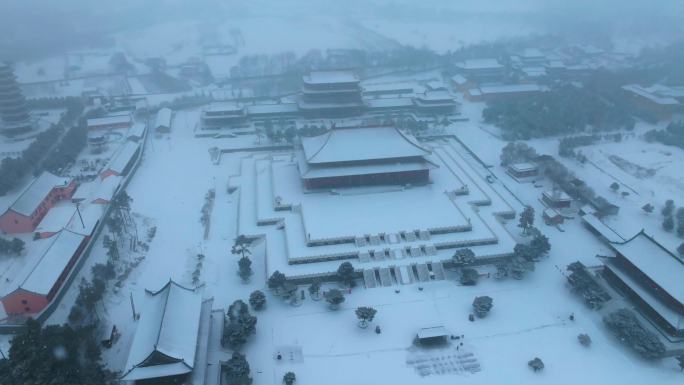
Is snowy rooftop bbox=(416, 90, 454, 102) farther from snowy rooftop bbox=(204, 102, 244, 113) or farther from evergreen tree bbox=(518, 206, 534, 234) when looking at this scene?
evergreen tree bbox=(518, 206, 534, 234)

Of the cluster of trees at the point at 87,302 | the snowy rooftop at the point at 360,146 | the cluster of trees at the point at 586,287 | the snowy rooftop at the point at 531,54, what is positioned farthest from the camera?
the snowy rooftop at the point at 531,54

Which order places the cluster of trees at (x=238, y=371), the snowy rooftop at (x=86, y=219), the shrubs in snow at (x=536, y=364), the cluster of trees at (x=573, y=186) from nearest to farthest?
the cluster of trees at (x=238, y=371) < the shrubs in snow at (x=536, y=364) < the snowy rooftop at (x=86, y=219) < the cluster of trees at (x=573, y=186)

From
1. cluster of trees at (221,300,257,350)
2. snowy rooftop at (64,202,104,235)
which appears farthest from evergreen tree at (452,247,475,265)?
snowy rooftop at (64,202,104,235)

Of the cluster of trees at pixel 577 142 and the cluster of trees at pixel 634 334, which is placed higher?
the cluster of trees at pixel 577 142

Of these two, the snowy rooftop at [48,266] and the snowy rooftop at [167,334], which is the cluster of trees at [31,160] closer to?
the snowy rooftop at [48,266]

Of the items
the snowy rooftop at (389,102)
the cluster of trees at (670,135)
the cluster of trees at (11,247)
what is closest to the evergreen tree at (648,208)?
the cluster of trees at (670,135)

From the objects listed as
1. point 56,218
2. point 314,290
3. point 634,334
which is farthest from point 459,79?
point 56,218

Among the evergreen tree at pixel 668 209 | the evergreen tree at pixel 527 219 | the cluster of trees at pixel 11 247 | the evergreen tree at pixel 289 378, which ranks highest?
the cluster of trees at pixel 11 247

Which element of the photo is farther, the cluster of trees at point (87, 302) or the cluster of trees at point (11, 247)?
the cluster of trees at point (11, 247)
